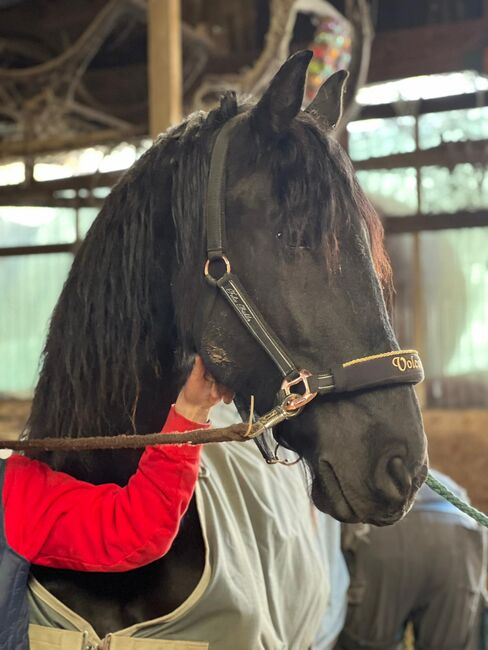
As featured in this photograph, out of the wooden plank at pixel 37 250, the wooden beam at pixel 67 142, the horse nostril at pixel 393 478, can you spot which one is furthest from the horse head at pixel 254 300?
the wooden plank at pixel 37 250

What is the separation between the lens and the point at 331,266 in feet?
2.70

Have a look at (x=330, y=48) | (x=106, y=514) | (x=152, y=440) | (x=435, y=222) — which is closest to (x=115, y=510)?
(x=106, y=514)

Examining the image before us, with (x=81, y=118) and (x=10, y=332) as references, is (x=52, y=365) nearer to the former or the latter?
(x=81, y=118)

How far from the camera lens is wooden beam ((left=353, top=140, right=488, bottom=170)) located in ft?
15.8

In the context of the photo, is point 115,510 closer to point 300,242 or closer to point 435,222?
point 300,242

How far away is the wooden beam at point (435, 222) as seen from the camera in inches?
199

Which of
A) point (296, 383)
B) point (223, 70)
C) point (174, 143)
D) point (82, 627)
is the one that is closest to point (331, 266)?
point (296, 383)

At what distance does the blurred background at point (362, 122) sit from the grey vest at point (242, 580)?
1.83 meters

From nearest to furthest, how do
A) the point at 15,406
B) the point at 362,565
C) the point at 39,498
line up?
the point at 39,498 → the point at 362,565 → the point at 15,406

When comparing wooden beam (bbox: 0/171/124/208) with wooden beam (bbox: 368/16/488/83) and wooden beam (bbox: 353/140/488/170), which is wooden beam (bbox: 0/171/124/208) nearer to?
wooden beam (bbox: 353/140/488/170)

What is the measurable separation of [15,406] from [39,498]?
4.57 m

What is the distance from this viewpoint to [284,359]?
0.82 meters

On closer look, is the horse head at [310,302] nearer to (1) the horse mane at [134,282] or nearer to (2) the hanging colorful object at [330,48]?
(1) the horse mane at [134,282]

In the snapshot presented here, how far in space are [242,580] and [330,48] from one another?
248cm
